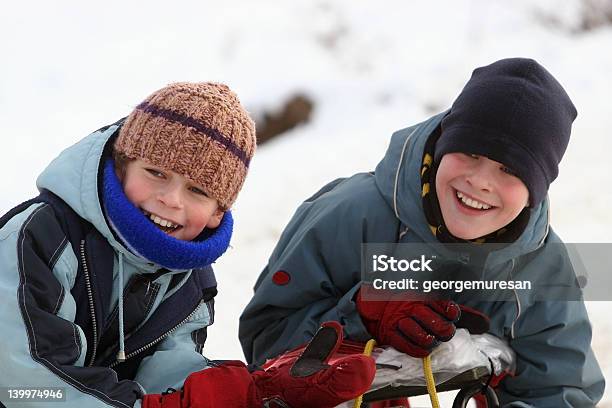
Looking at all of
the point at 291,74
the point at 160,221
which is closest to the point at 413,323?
the point at 160,221

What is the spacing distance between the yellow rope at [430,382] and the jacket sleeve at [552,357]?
26cm

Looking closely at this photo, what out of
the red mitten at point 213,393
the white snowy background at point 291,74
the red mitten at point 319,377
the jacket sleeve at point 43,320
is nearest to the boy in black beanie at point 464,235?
the red mitten at point 319,377

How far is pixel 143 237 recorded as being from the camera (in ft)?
4.70

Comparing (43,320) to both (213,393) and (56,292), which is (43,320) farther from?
(213,393)

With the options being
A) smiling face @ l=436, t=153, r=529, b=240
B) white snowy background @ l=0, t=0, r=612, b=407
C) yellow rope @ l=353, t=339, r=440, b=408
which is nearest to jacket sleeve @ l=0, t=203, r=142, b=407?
yellow rope @ l=353, t=339, r=440, b=408

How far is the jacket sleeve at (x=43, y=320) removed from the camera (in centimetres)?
137

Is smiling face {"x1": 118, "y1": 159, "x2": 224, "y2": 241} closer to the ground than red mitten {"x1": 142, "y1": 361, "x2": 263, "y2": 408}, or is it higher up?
higher up

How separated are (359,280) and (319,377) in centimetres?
43

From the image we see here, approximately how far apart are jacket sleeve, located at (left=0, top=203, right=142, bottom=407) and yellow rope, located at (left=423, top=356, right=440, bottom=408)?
0.45 m

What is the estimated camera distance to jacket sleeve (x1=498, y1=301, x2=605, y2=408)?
5.77ft

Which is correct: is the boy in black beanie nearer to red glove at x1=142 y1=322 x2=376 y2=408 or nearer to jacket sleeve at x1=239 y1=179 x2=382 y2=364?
jacket sleeve at x1=239 y1=179 x2=382 y2=364

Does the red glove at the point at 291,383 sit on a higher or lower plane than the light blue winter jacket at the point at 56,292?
lower
